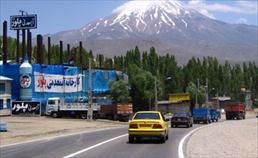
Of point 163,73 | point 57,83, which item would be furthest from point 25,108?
point 163,73

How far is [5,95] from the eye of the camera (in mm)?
79375

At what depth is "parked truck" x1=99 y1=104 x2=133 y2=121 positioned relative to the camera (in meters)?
73.9

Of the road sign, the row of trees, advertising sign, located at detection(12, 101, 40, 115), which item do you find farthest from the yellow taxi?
the row of trees

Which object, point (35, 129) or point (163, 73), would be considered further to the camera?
point (163, 73)

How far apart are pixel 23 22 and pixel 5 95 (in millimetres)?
17831

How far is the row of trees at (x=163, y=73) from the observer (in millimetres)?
105500

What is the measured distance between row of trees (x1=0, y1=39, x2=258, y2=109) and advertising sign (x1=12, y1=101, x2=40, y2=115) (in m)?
26.8

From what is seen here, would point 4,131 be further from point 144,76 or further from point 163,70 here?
point 163,70

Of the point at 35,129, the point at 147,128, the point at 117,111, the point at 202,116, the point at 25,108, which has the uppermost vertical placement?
the point at 25,108

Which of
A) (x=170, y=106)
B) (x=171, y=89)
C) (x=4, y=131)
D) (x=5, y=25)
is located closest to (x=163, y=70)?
(x=171, y=89)

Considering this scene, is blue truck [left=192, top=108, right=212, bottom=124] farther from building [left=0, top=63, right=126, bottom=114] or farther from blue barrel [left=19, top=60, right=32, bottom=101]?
blue barrel [left=19, top=60, right=32, bottom=101]

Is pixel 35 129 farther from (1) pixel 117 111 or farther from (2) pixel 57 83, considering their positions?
(2) pixel 57 83

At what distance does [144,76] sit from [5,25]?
27.8 meters

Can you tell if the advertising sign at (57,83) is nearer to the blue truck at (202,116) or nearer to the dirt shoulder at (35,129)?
the blue truck at (202,116)
